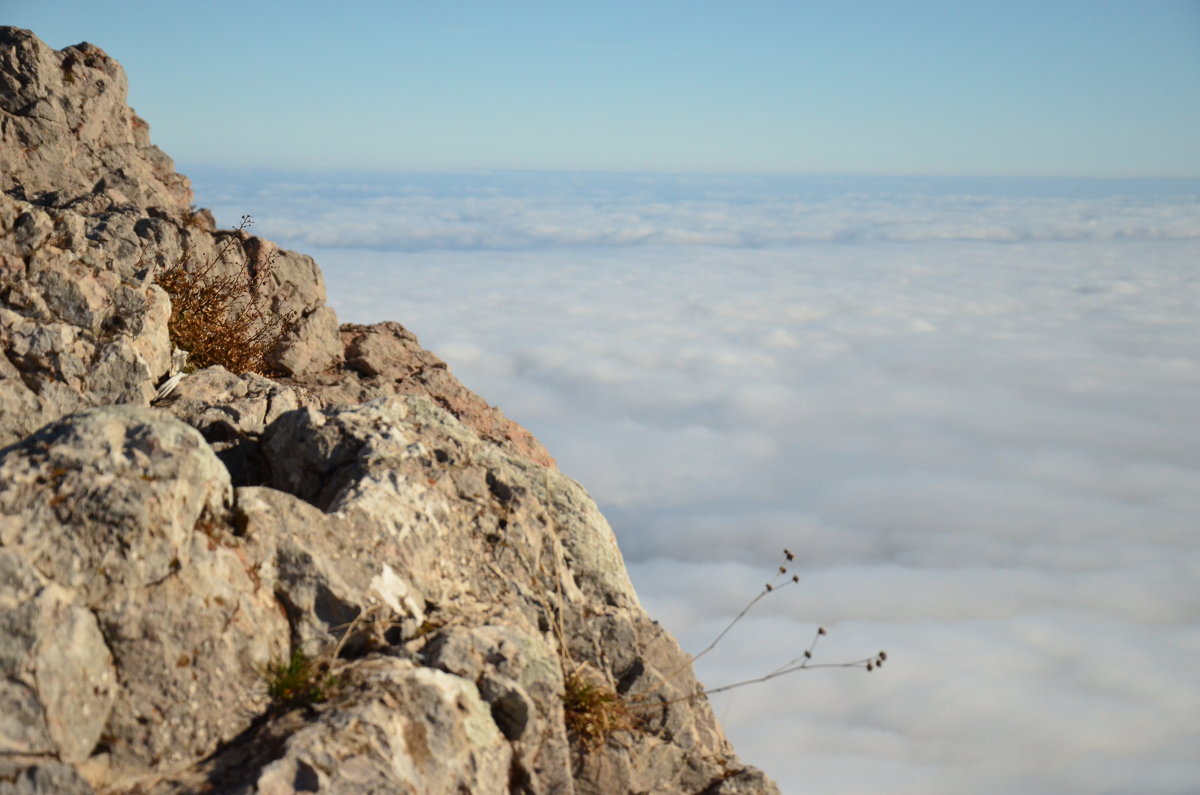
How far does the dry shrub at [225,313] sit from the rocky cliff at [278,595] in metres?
1.59

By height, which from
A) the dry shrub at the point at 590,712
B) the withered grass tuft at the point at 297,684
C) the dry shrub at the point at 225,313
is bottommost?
the dry shrub at the point at 590,712

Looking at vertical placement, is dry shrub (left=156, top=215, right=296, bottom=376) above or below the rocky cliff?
above

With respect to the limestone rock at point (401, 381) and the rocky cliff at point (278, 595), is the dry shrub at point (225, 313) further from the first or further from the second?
the rocky cliff at point (278, 595)

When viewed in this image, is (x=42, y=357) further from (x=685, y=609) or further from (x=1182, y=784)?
(x=685, y=609)

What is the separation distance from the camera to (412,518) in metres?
4.93

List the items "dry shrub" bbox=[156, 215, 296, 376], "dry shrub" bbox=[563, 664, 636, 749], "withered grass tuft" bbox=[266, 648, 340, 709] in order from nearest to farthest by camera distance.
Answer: "withered grass tuft" bbox=[266, 648, 340, 709], "dry shrub" bbox=[563, 664, 636, 749], "dry shrub" bbox=[156, 215, 296, 376]

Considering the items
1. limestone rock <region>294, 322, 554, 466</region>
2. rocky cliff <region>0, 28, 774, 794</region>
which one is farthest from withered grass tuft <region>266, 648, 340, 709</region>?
limestone rock <region>294, 322, 554, 466</region>

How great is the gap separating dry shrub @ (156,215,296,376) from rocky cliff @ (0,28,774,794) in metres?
1.59

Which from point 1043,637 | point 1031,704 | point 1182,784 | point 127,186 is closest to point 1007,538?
point 1043,637

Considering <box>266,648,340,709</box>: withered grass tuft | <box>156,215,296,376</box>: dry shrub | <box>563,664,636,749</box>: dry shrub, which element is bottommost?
<box>563,664,636,749</box>: dry shrub

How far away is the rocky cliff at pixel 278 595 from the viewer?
3.41 metres

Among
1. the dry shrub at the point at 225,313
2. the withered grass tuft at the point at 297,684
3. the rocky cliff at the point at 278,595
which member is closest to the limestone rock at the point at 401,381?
the dry shrub at the point at 225,313

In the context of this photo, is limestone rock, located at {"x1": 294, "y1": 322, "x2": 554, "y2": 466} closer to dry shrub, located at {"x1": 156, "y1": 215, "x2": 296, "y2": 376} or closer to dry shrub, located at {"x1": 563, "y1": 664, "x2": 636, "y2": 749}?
dry shrub, located at {"x1": 156, "y1": 215, "x2": 296, "y2": 376}

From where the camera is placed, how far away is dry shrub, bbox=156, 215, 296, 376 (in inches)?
339
